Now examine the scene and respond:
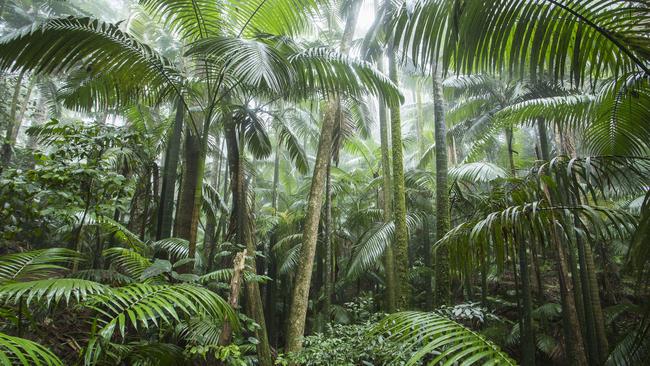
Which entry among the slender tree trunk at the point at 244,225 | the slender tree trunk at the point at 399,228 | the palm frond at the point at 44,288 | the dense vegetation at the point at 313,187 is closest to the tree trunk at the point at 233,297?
the dense vegetation at the point at 313,187

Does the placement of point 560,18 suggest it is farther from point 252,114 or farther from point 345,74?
point 252,114

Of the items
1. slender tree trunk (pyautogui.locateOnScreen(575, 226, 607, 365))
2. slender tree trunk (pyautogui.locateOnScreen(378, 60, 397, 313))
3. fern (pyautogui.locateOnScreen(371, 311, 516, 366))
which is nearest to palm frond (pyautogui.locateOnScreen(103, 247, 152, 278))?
fern (pyautogui.locateOnScreen(371, 311, 516, 366))

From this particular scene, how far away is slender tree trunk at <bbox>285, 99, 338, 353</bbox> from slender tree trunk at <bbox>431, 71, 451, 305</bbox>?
160 centimetres

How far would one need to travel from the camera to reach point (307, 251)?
5.01 metres

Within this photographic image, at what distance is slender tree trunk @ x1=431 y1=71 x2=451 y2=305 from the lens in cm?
402

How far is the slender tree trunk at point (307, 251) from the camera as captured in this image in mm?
4660

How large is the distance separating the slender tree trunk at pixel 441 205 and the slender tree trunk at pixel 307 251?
1.60 m

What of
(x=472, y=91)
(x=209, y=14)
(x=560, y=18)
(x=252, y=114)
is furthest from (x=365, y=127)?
(x=560, y=18)

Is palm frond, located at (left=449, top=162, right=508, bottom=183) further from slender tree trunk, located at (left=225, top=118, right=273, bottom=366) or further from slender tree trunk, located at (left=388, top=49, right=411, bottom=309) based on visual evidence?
slender tree trunk, located at (left=225, top=118, right=273, bottom=366)

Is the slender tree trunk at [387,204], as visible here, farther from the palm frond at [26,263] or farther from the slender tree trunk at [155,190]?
the palm frond at [26,263]

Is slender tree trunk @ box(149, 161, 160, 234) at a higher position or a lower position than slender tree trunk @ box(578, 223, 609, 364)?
higher

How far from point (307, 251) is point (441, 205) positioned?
6.08 feet

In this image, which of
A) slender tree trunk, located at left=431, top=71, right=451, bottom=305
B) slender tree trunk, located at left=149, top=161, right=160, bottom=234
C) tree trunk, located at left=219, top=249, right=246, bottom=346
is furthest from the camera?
slender tree trunk, located at left=149, top=161, right=160, bottom=234

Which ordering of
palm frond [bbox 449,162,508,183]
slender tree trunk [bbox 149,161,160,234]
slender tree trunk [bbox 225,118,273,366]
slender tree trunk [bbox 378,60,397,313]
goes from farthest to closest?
palm frond [bbox 449,162,508,183] < slender tree trunk [bbox 378,60,397,313] < slender tree trunk [bbox 149,161,160,234] < slender tree trunk [bbox 225,118,273,366]
